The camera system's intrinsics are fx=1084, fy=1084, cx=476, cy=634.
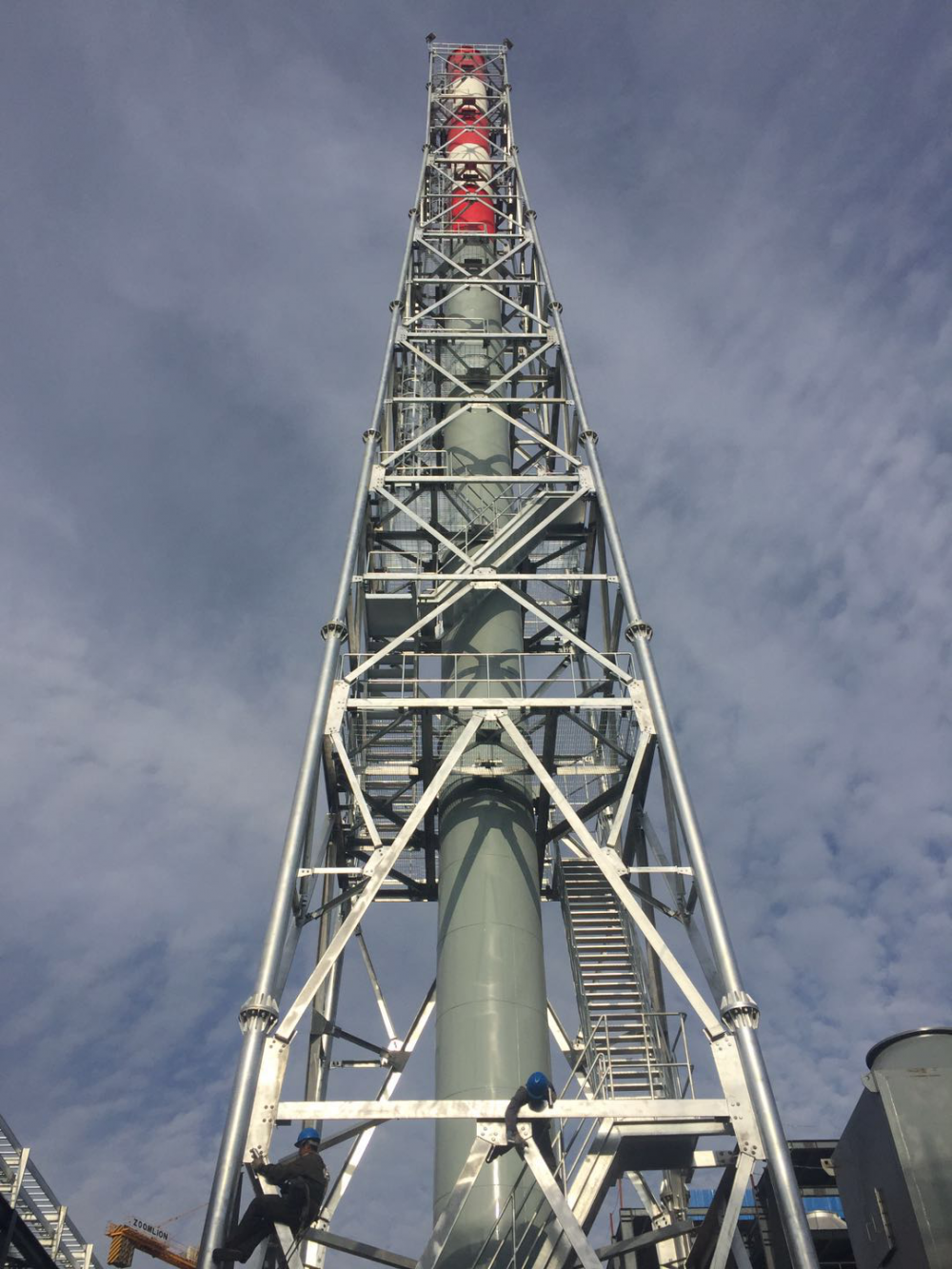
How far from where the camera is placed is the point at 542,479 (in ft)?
72.2

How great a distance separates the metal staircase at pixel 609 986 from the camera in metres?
16.4

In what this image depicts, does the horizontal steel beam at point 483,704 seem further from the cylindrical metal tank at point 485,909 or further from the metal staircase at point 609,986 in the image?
the metal staircase at point 609,986

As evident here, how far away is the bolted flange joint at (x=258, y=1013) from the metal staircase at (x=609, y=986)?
15.0ft

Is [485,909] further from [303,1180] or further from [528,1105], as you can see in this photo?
[303,1180]

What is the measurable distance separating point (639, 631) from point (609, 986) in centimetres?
597

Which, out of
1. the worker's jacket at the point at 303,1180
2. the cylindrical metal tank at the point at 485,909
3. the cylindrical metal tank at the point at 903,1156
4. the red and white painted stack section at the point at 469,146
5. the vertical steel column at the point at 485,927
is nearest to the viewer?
the cylindrical metal tank at the point at 903,1156

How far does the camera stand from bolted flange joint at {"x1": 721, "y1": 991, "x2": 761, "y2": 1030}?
1284 cm

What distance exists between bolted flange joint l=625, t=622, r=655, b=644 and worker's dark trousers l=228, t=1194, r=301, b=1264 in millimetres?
10166

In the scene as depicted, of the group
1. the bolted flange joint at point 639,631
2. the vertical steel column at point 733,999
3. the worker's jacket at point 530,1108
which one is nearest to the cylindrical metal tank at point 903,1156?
the vertical steel column at point 733,999

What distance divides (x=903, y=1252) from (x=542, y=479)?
14790 millimetres

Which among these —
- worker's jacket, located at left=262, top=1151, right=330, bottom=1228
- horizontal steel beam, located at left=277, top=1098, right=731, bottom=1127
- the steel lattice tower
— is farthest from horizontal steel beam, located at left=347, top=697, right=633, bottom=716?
worker's jacket, located at left=262, top=1151, right=330, bottom=1228

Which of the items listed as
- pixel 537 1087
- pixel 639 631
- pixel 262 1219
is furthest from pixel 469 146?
pixel 262 1219

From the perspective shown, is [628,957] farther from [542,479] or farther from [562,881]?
[542,479]

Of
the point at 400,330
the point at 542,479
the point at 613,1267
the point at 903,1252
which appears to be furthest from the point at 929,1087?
the point at 400,330
